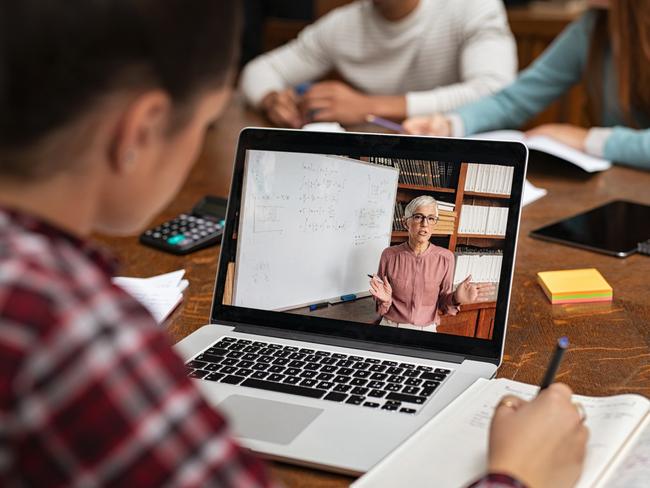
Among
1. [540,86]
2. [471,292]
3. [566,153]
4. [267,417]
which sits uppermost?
[540,86]

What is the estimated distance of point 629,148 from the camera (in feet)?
5.15

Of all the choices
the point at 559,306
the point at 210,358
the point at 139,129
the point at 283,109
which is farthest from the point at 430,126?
the point at 139,129

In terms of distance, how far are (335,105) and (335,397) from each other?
1.31 metres

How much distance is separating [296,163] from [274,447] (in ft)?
1.15

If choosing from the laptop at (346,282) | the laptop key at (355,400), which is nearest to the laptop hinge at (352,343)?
the laptop at (346,282)

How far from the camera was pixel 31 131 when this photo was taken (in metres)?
0.43

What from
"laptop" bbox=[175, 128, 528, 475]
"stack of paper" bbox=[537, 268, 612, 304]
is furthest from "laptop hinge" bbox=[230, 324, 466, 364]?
"stack of paper" bbox=[537, 268, 612, 304]

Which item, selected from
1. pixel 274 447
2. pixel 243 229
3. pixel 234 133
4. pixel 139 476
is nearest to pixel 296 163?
pixel 243 229

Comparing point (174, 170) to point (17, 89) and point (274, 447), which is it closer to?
point (17, 89)

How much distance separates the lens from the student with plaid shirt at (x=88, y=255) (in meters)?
0.39

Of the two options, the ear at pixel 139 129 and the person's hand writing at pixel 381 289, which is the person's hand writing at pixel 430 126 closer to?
the person's hand writing at pixel 381 289

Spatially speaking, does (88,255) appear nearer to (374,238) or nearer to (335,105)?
(374,238)

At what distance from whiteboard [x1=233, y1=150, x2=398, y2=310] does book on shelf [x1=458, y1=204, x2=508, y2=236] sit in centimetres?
8

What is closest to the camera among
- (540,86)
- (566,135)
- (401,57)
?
(566,135)
